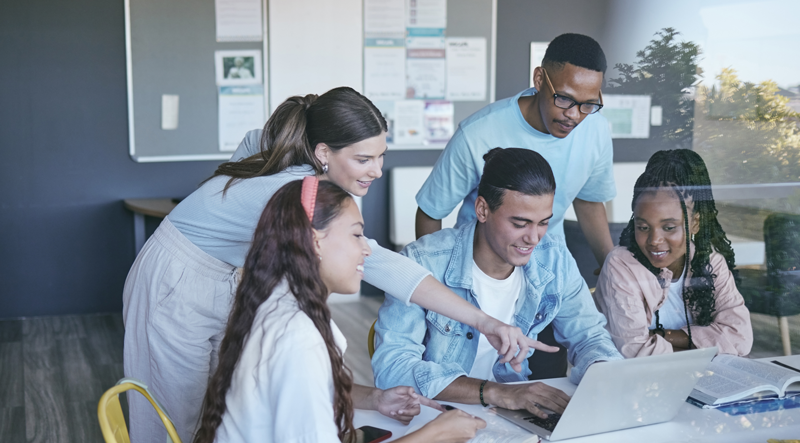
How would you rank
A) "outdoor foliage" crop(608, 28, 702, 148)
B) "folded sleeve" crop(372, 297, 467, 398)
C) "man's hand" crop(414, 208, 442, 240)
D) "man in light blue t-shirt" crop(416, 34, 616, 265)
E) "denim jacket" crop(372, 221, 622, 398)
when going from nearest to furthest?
"folded sleeve" crop(372, 297, 467, 398) → "denim jacket" crop(372, 221, 622, 398) → "man in light blue t-shirt" crop(416, 34, 616, 265) → "outdoor foliage" crop(608, 28, 702, 148) → "man's hand" crop(414, 208, 442, 240)

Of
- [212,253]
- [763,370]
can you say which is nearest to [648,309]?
[763,370]

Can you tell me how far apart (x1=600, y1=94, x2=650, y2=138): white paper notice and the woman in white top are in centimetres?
108

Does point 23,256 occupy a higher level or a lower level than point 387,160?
lower

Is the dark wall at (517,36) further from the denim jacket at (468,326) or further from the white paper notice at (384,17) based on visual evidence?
the denim jacket at (468,326)

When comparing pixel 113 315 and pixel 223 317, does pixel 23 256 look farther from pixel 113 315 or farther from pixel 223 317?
pixel 223 317

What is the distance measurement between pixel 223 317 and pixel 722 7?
1.48 metres

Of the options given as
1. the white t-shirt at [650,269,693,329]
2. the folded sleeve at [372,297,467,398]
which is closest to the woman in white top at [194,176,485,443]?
the folded sleeve at [372,297,467,398]

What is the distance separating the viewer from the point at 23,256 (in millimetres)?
3914

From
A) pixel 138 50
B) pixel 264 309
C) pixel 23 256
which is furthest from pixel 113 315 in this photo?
pixel 264 309

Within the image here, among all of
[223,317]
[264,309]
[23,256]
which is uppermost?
[264,309]

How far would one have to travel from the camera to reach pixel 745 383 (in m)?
1.47

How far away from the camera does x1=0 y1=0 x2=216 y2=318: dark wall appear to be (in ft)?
12.4

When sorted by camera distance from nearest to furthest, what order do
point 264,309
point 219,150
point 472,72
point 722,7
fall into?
point 264,309
point 722,7
point 219,150
point 472,72

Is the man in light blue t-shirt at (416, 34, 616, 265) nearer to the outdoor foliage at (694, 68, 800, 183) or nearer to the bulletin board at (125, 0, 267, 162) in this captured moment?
the outdoor foliage at (694, 68, 800, 183)
